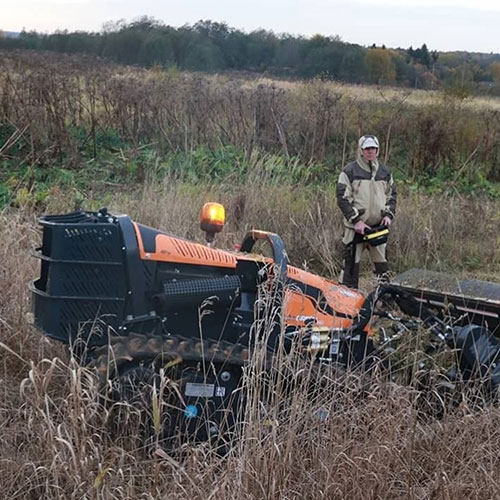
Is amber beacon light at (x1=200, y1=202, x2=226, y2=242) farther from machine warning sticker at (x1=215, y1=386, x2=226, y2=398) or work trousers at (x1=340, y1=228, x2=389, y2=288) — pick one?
work trousers at (x1=340, y1=228, x2=389, y2=288)

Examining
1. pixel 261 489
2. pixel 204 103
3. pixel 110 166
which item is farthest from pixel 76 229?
pixel 204 103

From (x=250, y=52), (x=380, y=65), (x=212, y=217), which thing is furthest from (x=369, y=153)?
(x=250, y=52)

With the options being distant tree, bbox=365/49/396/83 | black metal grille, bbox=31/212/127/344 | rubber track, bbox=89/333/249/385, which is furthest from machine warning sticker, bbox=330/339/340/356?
distant tree, bbox=365/49/396/83

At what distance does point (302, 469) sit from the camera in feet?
9.38

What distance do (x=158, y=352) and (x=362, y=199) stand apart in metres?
4.07

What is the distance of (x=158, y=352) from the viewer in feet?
10.3

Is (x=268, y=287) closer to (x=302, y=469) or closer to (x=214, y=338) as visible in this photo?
(x=214, y=338)

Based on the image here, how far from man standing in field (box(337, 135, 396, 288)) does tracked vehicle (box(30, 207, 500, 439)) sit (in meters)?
3.05

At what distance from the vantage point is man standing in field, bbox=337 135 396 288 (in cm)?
675

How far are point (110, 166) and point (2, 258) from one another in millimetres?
5742

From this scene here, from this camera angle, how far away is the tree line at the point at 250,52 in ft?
80.5

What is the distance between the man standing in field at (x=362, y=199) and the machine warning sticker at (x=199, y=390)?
143 inches

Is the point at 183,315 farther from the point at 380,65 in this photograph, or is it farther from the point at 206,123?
the point at 380,65

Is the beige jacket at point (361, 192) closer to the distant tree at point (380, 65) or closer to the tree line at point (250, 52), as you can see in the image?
the tree line at point (250, 52)
